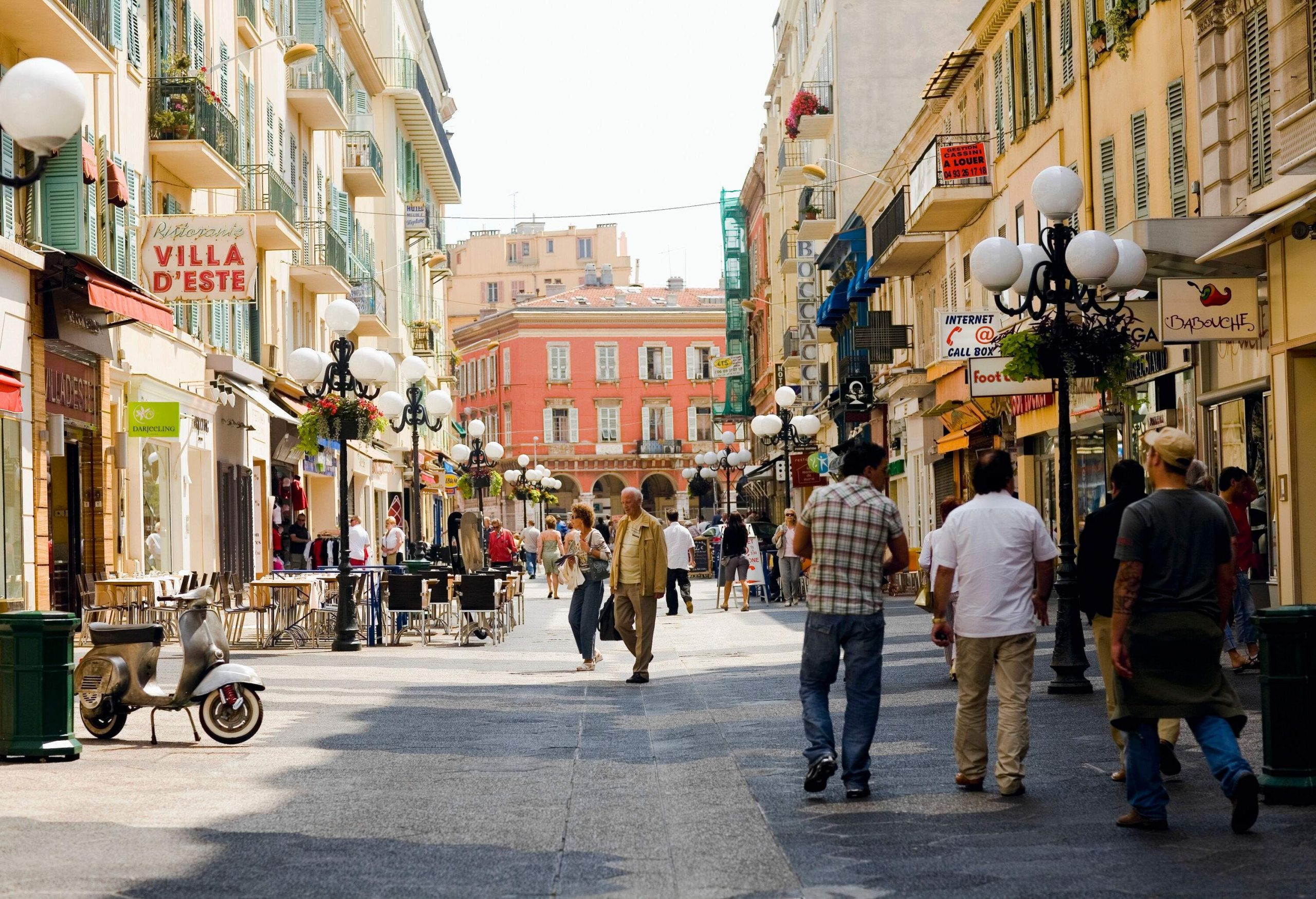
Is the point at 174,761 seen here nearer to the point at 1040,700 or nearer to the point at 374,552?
the point at 1040,700

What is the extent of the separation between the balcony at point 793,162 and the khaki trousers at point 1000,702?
4800 centimetres

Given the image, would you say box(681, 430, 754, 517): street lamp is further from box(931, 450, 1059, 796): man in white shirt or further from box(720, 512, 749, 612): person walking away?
box(931, 450, 1059, 796): man in white shirt

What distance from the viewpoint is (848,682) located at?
961cm

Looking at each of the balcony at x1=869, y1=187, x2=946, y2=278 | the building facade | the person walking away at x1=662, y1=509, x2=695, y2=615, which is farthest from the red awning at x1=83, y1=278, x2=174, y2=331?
the building facade

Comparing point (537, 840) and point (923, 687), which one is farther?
point (923, 687)

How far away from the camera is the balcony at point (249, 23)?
34156mm

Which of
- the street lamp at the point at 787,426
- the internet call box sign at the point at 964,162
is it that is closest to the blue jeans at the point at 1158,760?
A: the internet call box sign at the point at 964,162

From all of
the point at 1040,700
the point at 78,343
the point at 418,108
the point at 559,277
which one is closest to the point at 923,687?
the point at 1040,700

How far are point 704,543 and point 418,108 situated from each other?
1556 cm

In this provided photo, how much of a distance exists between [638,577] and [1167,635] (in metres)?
9.34

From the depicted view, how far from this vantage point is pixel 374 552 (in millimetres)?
53906

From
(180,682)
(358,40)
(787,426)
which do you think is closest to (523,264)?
(358,40)

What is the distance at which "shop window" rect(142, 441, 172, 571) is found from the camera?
2731 cm

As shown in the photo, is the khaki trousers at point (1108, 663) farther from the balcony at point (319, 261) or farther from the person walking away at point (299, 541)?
the balcony at point (319, 261)
